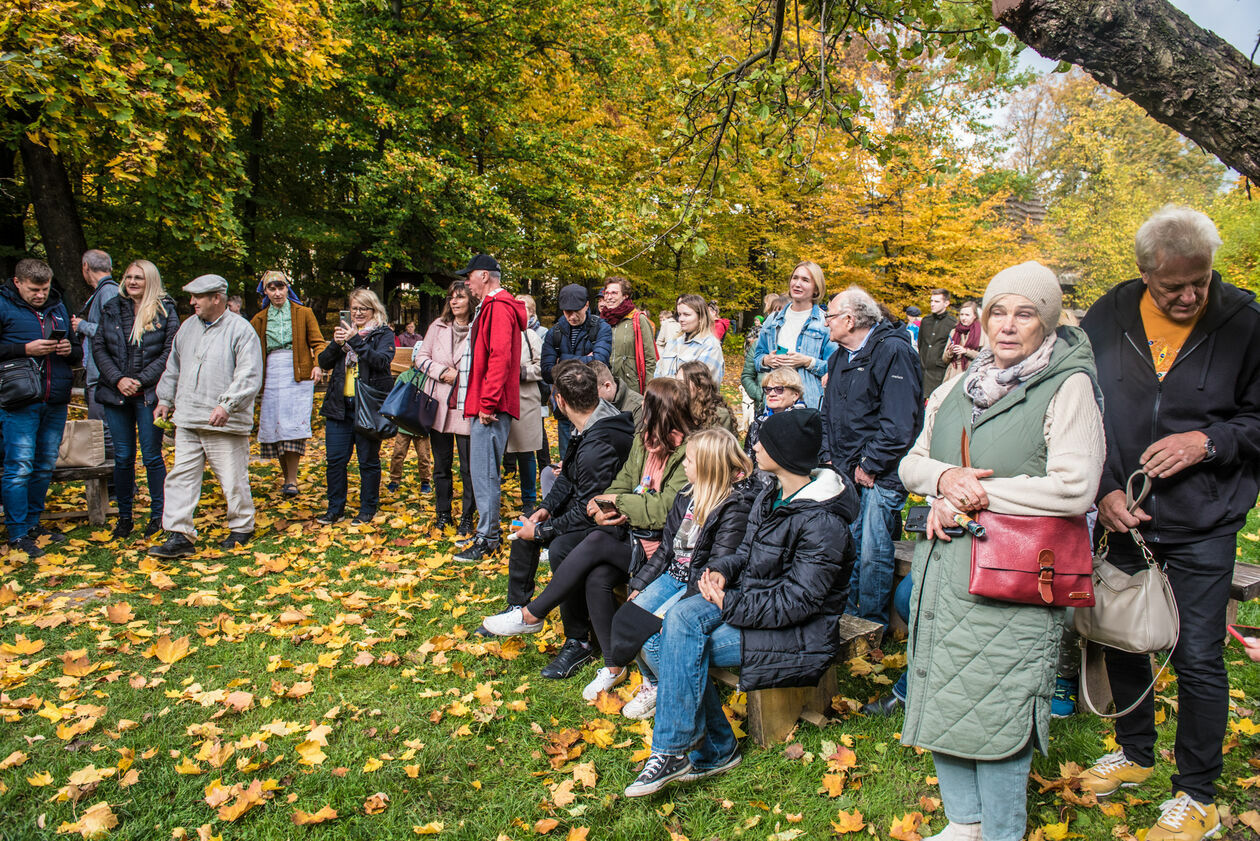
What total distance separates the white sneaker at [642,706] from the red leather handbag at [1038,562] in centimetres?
188

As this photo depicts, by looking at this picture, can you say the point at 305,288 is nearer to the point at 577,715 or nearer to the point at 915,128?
the point at 915,128

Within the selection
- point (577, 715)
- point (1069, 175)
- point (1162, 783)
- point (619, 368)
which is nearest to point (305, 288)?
point (619, 368)

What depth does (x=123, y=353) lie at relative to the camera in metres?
6.13

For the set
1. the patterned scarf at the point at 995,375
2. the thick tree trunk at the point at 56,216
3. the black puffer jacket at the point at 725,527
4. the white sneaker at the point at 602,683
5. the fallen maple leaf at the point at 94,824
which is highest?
the thick tree trunk at the point at 56,216

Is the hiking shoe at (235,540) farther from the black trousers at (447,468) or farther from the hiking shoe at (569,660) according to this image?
the hiking shoe at (569,660)

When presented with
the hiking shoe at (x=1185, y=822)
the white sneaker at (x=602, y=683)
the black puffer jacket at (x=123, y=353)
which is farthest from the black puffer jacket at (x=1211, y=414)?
the black puffer jacket at (x=123, y=353)

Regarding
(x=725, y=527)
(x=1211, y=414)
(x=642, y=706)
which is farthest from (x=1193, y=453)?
(x=642, y=706)

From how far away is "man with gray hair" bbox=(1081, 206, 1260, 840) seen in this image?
101 inches

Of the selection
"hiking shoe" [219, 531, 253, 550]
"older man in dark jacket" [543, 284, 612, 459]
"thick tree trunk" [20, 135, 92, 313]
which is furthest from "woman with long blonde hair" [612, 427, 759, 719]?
"thick tree trunk" [20, 135, 92, 313]

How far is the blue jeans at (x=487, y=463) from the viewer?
586cm

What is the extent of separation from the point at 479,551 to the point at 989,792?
14.1ft

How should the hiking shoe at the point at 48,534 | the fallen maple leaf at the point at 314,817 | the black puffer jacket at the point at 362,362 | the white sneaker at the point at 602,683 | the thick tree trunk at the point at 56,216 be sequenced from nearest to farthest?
the fallen maple leaf at the point at 314,817
the white sneaker at the point at 602,683
the hiking shoe at the point at 48,534
the black puffer jacket at the point at 362,362
the thick tree trunk at the point at 56,216

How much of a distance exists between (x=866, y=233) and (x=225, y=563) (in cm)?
1541

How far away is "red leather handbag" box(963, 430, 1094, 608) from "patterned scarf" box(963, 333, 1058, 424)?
0.41 metres
